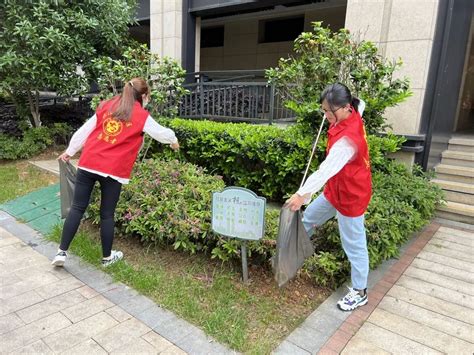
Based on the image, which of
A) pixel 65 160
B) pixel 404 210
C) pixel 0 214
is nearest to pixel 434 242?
pixel 404 210

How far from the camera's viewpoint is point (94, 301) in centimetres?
303

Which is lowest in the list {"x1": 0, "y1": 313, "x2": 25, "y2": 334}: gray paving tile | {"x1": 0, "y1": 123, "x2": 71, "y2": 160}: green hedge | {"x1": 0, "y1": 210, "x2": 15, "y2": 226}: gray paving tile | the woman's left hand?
{"x1": 0, "y1": 210, "x2": 15, "y2": 226}: gray paving tile

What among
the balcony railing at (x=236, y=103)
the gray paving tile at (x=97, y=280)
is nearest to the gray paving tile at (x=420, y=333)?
the gray paving tile at (x=97, y=280)

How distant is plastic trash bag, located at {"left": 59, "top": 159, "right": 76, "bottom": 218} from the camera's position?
3883 mm

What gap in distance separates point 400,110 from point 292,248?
140 inches

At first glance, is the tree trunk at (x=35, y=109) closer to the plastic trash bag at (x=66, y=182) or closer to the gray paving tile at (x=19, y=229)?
the gray paving tile at (x=19, y=229)

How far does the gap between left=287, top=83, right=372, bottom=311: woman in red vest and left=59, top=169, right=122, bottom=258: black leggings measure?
5.42 ft

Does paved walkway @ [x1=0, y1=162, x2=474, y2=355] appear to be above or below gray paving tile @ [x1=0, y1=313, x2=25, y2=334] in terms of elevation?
above

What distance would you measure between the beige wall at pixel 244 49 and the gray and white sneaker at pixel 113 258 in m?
10.4

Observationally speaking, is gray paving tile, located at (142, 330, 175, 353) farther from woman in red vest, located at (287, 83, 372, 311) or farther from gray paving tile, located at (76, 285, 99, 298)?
woman in red vest, located at (287, 83, 372, 311)

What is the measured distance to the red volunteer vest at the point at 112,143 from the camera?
3.21 metres

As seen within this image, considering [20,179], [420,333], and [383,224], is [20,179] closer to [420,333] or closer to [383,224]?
[383,224]

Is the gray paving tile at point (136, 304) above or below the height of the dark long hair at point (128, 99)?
below

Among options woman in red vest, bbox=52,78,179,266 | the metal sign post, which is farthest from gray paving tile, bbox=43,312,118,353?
the metal sign post
